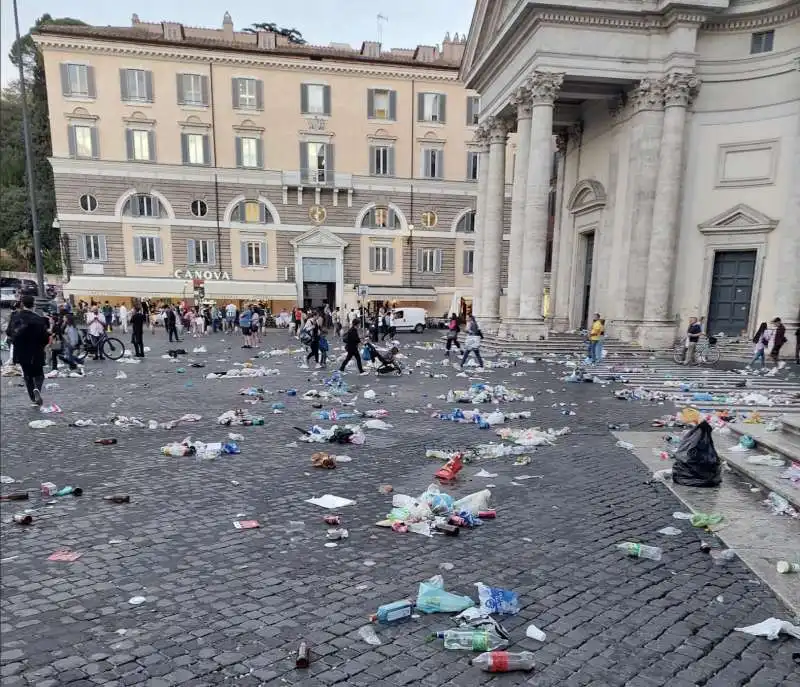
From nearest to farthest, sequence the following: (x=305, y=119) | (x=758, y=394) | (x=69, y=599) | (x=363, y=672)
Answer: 1. (x=363, y=672)
2. (x=69, y=599)
3. (x=758, y=394)
4. (x=305, y=119)

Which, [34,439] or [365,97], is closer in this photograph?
[34,439]

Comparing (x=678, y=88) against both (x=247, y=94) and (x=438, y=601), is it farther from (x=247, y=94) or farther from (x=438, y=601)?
(x=247, y=94)

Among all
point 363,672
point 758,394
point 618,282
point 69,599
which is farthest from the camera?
point 618,282

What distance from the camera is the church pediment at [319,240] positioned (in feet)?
113

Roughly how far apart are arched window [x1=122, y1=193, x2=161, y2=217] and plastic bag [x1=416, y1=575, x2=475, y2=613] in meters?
34.9

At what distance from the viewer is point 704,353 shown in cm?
1659

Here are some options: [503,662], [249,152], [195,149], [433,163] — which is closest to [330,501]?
[503,662]

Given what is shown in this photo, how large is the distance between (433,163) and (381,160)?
359cm

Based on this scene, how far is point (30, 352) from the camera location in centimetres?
946

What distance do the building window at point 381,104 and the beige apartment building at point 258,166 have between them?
0.09 m

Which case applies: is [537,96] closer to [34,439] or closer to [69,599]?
[34,439]

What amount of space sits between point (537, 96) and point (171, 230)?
24.6 m

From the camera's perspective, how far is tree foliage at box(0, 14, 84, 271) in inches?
1697

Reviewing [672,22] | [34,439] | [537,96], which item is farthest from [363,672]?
[672,22]
